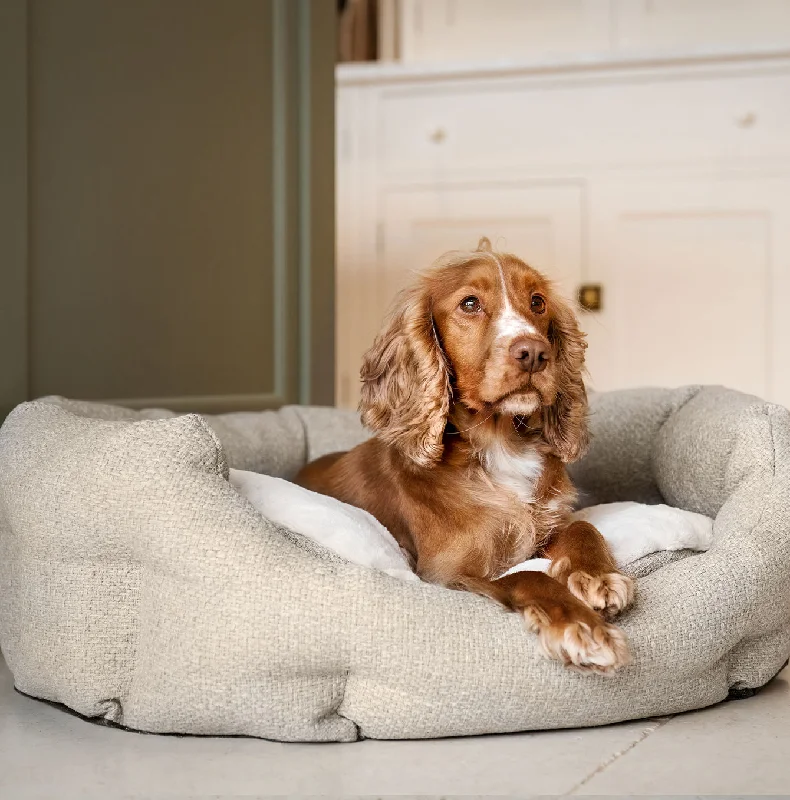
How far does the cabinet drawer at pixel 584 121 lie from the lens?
4.11 metres

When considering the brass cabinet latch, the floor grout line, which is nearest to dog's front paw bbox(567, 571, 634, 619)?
the floor grout line

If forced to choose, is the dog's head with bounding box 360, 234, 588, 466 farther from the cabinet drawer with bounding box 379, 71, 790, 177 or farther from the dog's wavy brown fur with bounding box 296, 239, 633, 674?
the cabinet drawer with bounding box 379, 71, 790, 177

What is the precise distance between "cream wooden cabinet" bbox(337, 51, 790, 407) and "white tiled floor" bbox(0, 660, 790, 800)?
279cm

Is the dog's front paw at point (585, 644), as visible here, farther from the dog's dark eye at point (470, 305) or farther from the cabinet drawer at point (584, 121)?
the cabinet drawer at point (584, 121)

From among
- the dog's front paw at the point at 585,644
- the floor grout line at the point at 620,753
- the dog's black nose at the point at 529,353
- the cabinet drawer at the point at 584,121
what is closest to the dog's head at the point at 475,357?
the dog's black nose at the point at 529,353

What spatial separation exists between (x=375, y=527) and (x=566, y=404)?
0.46 metres

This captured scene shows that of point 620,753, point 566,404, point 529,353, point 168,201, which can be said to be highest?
point 168,201

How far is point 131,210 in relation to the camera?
2.78 m

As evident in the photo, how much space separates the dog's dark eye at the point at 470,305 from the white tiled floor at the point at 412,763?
0.76 metres

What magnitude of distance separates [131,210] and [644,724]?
6.12 feet

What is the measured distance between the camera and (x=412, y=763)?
146cm

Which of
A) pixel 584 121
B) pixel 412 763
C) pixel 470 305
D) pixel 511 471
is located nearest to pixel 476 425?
pixel 511 471

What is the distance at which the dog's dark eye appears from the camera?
1933mm

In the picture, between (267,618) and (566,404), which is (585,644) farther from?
(566,404)
